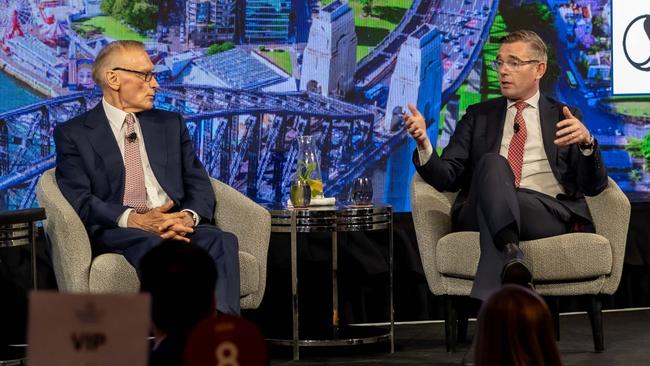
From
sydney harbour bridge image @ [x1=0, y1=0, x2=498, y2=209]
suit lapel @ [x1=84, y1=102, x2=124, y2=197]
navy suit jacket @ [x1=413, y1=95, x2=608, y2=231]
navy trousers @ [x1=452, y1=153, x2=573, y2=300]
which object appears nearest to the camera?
navy trousers @ [x1=452, y1=153, x2=573, y2=300]

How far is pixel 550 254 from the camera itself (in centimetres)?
434

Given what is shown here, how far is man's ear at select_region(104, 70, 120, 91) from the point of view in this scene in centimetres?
447

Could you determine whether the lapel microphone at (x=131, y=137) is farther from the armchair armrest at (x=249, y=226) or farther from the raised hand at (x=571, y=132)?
the raised hand at (x=571, y=132)

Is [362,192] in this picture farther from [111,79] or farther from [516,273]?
A: [111,79]

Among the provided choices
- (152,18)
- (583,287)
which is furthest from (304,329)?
(152,18)

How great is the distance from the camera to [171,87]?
212 inches

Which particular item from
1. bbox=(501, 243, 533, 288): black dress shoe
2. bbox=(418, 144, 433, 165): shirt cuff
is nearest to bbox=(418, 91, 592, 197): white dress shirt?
bbox=(418, 144, 433, 165): shirt cuff

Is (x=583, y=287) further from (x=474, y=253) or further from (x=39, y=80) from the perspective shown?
(x=39, y=80)

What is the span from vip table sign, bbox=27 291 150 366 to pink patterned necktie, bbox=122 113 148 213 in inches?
113

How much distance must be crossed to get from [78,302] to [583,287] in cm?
324

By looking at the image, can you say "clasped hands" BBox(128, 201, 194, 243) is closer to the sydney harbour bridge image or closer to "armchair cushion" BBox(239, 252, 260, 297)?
"armchair cushion" BBox(239, 252, 260, 297)

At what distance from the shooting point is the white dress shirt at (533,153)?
4.68 meters

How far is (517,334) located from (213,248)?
265 cm

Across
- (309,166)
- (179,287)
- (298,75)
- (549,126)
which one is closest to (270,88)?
(298,75)
